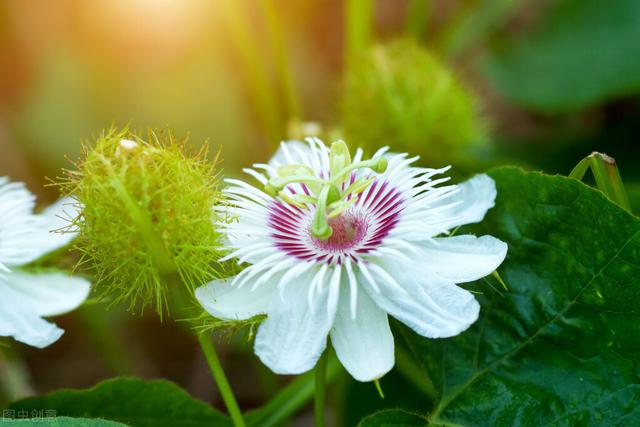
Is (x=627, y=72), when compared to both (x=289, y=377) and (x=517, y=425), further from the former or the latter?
(x=517, y=425)

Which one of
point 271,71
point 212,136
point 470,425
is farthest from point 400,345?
point 271,71

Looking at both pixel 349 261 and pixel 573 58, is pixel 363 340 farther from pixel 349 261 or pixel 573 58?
pixel 573 58

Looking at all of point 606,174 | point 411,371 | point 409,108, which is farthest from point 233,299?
point 409,108

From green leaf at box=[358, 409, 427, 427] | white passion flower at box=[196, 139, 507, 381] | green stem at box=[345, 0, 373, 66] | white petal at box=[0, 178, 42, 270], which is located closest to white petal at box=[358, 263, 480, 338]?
white passion flower at box=[196, 139, 507, 381]

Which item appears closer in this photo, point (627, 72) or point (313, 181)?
point (313, 181)

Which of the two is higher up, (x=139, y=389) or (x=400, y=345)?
(x=139, y=389)

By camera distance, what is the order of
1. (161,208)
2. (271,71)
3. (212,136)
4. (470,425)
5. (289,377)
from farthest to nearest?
1. (271,71)
2. (212,136)
3. (289,377)
4. (470,425)
5. (161,208)
